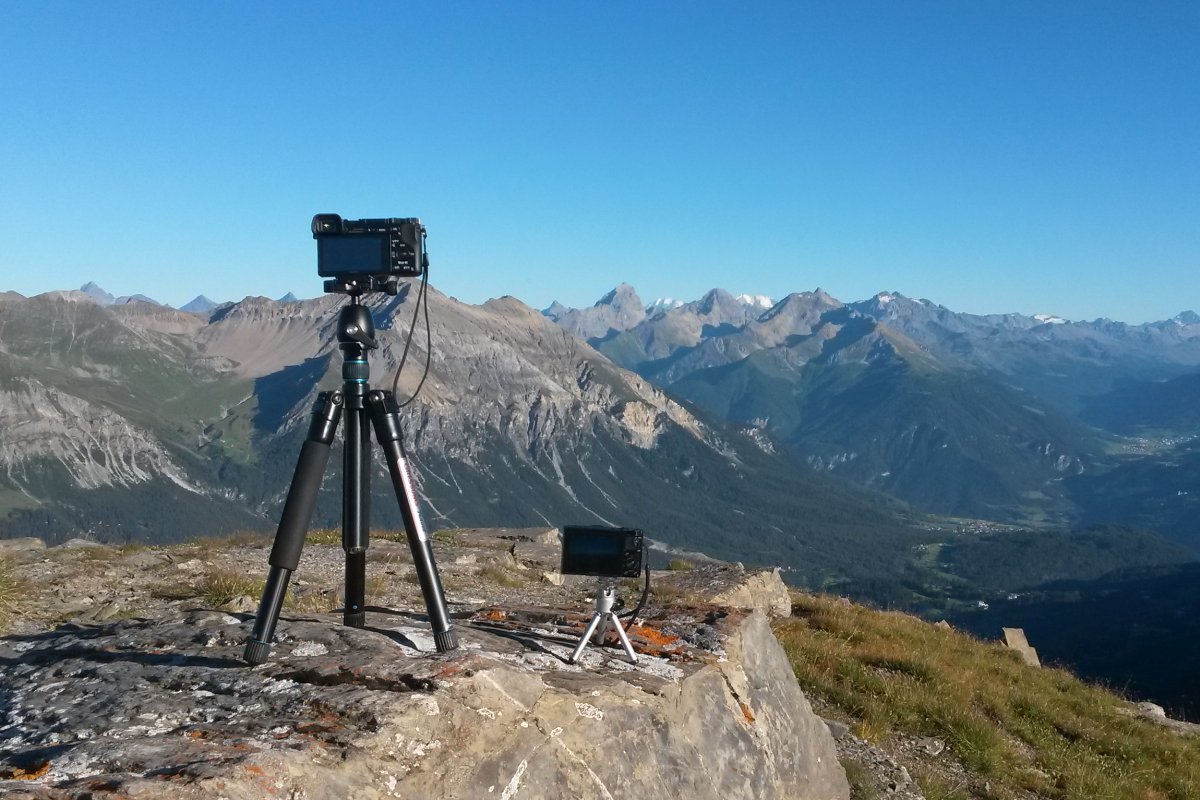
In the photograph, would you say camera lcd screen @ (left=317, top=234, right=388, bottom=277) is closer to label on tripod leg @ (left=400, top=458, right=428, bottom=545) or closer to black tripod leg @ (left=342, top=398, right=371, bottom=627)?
black tripod leg @ (left=342, top=398, right=371, bottom=627)

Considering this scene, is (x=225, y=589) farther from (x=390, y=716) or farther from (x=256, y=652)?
(x=390, y=716)

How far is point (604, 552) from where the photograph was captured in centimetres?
619

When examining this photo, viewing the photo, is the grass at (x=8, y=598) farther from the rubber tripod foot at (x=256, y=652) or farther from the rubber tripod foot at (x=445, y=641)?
the rubber tripod foot at (x=445, y=641)

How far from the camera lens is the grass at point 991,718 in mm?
9695

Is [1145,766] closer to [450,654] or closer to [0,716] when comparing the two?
[450,654]

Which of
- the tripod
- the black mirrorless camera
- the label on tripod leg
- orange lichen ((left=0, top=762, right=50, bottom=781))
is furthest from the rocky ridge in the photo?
the black mirrorless camera

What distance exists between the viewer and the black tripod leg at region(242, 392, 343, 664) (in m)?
5.44

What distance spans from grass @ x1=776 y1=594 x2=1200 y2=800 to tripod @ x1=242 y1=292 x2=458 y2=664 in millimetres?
6056

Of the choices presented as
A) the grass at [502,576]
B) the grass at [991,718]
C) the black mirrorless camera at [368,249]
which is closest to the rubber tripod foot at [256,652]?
the black mirrorless camera at [368,249]

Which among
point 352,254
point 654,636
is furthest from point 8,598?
point 654,636

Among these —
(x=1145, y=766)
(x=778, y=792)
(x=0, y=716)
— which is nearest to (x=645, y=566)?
(x=778, y=792)

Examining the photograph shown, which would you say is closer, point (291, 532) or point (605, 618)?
point (291, 532)

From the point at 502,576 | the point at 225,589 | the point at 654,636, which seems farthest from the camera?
the point at 502,576

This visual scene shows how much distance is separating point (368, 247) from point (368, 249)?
0.02 m
